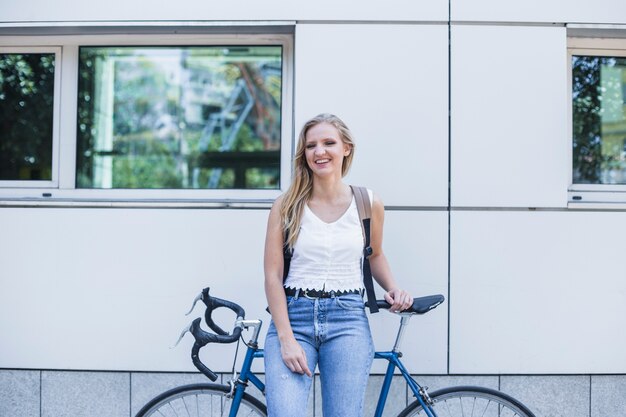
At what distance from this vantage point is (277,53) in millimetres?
4402

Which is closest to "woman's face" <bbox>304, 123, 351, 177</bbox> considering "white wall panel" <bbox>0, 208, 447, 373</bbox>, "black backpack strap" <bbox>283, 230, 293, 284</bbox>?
"black backpack strap" <bbox>283, 230, 293, 284</bbox>

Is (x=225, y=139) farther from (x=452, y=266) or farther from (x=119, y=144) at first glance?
(x=452, y=266)

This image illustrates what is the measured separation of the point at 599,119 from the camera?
4324 mm

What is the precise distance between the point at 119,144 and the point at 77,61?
1.87m

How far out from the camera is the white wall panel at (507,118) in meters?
3.80

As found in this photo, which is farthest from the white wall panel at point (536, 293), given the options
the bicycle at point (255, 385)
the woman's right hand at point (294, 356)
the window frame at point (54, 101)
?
the window frame at point (54, 101)

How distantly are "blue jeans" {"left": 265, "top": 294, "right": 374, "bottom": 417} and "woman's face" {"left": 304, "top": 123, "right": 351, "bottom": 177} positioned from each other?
0.60 m

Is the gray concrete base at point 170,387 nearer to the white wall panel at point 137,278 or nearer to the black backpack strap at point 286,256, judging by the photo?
the white wall panel at point 137,278

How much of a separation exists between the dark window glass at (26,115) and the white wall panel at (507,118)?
2845mm

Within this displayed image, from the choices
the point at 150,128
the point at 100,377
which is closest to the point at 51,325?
the point at 100,377

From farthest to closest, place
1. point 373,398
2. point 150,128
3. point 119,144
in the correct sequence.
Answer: point 150,128 → point 119,144 → point 373,398

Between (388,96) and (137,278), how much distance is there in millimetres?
1952

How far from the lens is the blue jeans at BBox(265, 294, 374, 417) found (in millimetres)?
2703
